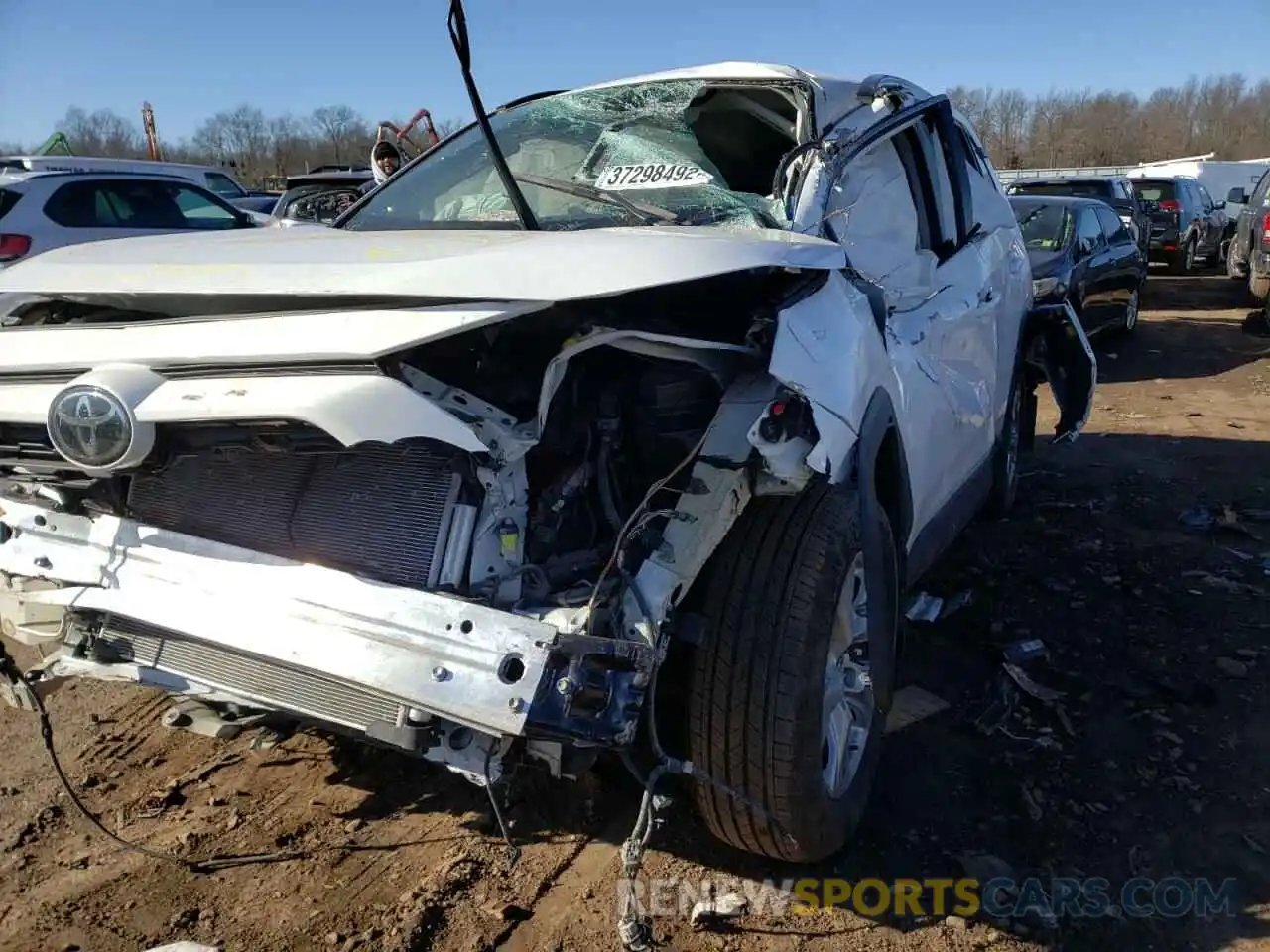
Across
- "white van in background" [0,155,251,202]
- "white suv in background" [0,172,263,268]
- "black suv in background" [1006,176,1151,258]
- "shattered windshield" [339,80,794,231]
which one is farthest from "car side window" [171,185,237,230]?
"black suv in background" [1006,176,1151,258]

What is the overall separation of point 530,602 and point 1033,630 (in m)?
2.61

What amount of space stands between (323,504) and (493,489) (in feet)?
1.44

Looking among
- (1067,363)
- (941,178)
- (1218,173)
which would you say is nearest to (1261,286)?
(1067,363)

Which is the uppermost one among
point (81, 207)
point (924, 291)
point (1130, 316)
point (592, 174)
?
point (592, 174)

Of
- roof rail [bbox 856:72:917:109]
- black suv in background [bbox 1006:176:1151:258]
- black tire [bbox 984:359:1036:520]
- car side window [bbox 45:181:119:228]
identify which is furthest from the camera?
black suv in background [bbox 1006:176:1151:258]

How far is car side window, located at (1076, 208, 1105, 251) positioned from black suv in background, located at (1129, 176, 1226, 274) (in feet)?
26.8

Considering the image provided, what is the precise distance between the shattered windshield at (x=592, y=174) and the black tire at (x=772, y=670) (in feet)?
2.91

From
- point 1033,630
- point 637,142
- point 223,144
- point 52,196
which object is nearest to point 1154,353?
point 1033,630

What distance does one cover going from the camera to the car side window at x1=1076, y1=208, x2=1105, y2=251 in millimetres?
8969

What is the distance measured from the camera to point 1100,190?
13.7 meters

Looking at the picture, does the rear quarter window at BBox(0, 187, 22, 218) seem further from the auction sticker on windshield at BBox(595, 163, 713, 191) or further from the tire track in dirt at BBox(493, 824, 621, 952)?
the tire track in dirt at BBox(493, 824, 621, 952)

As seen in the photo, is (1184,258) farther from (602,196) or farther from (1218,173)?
(602,196)

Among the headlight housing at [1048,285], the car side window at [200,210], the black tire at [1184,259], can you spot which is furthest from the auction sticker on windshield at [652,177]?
the black tire at [1184,259]

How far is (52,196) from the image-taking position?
8.41 metres
